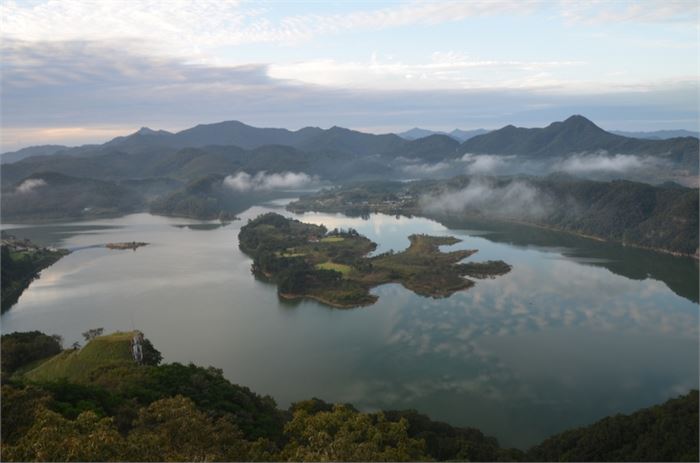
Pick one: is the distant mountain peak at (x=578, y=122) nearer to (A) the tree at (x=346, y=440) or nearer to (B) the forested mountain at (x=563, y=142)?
(B) the forested mountain at (x=563, y=142)

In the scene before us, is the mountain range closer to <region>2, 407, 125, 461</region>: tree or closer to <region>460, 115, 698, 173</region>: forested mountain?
<region>460, 115, 698, 173</region>: forested mountain

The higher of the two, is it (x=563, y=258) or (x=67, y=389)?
(x=67, y=389)

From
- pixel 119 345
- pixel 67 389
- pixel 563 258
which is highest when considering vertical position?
pixel 67 389

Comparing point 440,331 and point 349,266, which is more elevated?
point 349,266

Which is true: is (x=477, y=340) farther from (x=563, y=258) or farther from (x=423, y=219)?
(x=423, y=219)

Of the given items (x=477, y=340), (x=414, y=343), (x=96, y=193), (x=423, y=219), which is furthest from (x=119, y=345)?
(x=96, y=193)

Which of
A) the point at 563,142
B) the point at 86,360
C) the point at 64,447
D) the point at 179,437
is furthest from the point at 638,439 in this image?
the point at 563,142

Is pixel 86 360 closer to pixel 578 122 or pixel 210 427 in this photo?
pixel 210 427
